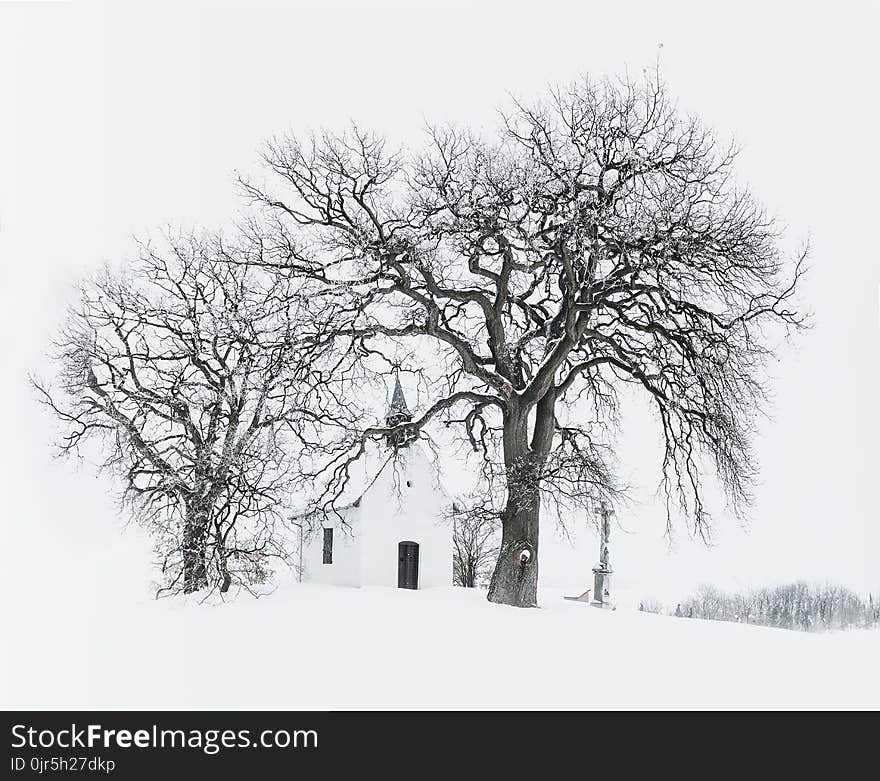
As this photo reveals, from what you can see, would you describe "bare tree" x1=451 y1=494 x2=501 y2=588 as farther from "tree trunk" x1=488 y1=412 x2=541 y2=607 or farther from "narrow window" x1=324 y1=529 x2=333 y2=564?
"tree trunk" x1=488 y1=412 x2=541 y2=607

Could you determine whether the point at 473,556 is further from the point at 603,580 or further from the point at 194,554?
the point at 194,554

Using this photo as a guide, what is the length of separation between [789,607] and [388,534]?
9330mm

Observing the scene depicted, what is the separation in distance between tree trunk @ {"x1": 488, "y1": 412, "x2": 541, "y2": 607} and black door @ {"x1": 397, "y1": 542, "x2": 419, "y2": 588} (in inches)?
170

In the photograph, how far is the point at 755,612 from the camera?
20.9m

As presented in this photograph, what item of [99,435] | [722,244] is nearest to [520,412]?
[722,244]

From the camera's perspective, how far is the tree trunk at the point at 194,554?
14.6 meters

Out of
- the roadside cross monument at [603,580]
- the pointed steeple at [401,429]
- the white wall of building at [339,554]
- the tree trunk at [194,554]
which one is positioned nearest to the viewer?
the tree trunk at [194,554]

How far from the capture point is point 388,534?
19797 millimetres

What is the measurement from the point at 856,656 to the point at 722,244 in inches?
265

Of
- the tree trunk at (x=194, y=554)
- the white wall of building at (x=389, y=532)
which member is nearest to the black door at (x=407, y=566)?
the white wall of building at (x=389, y=532)

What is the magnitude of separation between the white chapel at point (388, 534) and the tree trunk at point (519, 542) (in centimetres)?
380

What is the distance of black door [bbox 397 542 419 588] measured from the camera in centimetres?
1994

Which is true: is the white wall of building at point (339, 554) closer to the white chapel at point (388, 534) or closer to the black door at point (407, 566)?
the white chapel at point (388, 534)

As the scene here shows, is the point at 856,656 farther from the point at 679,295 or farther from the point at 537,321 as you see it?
the point at 537,321
